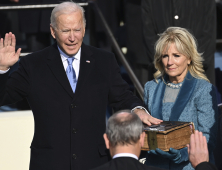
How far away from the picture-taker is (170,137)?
94.6 inches

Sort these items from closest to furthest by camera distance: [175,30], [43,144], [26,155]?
[43,144] < [175,30] < [26,155]

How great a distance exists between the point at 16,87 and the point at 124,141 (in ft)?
2.98

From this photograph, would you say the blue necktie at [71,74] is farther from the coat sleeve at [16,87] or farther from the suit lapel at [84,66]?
the coat sleeve at [16,87]

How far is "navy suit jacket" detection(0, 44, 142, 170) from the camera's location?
2.52 meters

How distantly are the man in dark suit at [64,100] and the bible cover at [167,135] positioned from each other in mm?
128

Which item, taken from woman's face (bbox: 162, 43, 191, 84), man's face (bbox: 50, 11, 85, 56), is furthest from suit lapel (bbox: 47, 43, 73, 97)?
woman's face (bbox: 162, 43, 191, 84)

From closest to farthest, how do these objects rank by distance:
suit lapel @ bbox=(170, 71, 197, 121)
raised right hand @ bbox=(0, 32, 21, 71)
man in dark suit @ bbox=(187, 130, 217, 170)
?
man in dark suit @ bbox=(187, 130, 217, 170), raised right hand @ bbox=(0, 32, 21, 71), suit lapel @ bbox=(170, 71, 197, 121)

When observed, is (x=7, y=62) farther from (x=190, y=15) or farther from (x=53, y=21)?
(x=190, y=15)

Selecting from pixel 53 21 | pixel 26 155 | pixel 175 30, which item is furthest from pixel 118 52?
pixel 53 21

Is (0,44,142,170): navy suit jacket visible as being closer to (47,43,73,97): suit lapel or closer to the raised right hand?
(47,43,73,97): suit lapel

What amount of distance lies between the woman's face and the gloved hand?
55 centimetres

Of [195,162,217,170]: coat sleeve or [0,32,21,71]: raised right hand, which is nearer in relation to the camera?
[195,162,217,170]: coat sleeve

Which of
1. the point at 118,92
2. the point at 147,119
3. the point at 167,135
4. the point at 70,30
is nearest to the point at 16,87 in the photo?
the point at 70,30

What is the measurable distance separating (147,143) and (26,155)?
180cm
